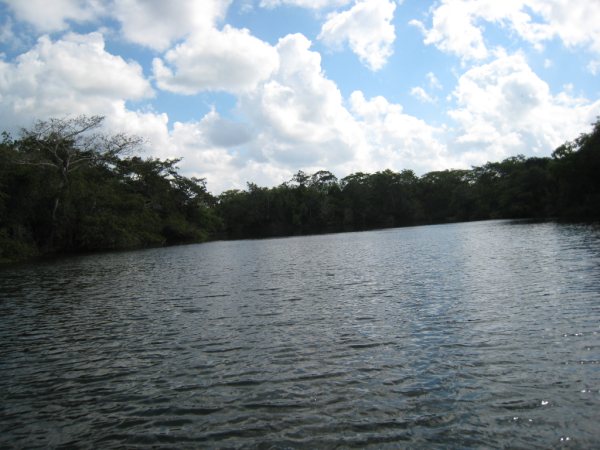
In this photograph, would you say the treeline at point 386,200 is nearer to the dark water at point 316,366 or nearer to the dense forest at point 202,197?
the dense forest at point 202,197

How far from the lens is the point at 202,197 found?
117 m

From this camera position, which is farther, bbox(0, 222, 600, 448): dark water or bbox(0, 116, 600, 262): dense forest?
bbox(0, 116, 600, 262): dense forest

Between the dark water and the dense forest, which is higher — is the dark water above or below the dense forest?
below

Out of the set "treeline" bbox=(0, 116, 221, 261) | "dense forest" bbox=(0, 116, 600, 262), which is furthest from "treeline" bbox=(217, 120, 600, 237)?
"treeline" bbox=(0, 116, 221, 261)

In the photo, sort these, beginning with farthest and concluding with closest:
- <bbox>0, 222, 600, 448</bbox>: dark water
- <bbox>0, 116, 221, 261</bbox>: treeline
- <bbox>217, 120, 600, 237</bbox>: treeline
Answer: <bbox>217, 120, 600, 237</bbox>: treeline < <bbox>0, 116, 221, 261</bbox>: treeline < <bbox>0, 222, 600, 448</bbox>: dark water

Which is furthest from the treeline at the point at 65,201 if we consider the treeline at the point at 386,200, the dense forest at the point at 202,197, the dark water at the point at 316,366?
the treeline at the point at 386,200

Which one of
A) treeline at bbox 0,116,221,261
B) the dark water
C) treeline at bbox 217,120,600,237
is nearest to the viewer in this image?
the dark water

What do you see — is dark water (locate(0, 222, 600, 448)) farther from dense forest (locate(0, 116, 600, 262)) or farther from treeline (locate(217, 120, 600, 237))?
treeline (locate(217, 120, 600, 237))

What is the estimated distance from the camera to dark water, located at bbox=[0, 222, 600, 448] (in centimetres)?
786

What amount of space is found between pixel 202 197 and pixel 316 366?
10910 cm

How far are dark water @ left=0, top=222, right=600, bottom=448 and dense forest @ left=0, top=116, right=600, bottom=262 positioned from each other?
43846mm

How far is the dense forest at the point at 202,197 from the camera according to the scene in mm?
60438

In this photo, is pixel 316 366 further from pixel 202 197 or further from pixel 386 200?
pixel 386 200

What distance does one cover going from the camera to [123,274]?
112 feet
